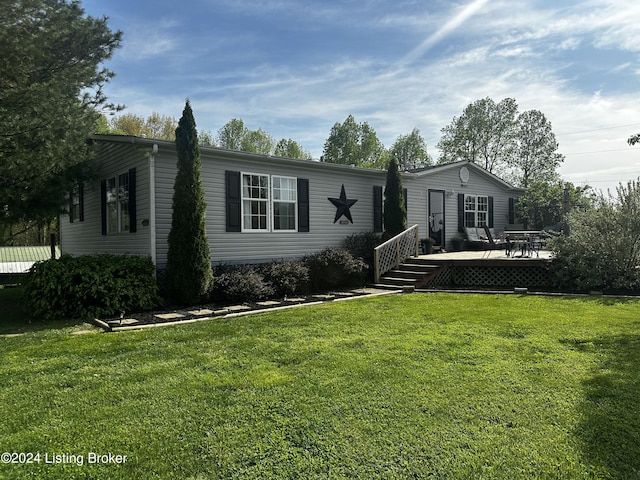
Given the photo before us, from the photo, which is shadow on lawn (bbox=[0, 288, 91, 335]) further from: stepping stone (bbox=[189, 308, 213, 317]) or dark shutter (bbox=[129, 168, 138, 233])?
dark shutter (bbox=[129, 168, 138, 233])

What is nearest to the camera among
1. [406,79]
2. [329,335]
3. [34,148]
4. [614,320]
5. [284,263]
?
[329,335]

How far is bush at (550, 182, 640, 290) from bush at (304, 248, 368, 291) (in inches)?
182

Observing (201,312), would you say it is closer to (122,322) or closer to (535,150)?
(122,322)

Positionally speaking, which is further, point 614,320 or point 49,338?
point 614,320

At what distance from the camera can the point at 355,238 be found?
11719 millimetres

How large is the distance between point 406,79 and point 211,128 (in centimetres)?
2504

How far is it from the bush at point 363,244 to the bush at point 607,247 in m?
4.51

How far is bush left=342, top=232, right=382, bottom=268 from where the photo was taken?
11.3 m

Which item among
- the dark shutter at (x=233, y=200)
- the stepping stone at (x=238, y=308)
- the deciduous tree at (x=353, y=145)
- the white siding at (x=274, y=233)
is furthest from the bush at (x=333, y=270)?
the deciduous tree at (x=353, y=145)

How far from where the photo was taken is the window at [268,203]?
9.86 meters

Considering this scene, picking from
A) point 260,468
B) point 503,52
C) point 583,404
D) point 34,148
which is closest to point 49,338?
point 34,148

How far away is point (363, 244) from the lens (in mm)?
11602

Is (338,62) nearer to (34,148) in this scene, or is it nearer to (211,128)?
(34,148)

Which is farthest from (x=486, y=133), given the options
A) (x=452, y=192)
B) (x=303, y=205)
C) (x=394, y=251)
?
(x=303, y=205)
